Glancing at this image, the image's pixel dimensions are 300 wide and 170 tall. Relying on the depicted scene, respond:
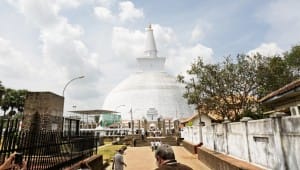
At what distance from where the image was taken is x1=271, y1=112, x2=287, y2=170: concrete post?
23.3 feet

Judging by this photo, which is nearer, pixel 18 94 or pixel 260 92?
pixel 260 92

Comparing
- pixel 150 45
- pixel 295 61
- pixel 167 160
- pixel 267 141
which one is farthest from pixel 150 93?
pixel 167 160

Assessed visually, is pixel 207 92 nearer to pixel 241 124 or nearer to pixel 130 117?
pixel 241 124

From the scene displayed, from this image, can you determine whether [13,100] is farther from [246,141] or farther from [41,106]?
[246,141]

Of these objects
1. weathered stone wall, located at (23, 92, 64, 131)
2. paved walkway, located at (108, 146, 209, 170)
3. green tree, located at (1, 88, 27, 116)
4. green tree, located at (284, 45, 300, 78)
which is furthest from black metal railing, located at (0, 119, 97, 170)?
green tree, located at (1, 88, 27, 116)

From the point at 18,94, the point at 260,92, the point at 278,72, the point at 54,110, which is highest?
the point at 18,94

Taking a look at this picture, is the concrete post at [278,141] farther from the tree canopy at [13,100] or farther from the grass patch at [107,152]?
the tree canopy at [13,100]

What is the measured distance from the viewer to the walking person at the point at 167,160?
3100 millimetres

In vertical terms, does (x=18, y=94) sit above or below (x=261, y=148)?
above

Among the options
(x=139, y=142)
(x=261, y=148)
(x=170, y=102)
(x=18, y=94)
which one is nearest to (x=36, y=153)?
(x=261, y=148)

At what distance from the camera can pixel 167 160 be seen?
3.19 m

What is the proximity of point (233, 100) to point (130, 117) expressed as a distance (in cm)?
4611

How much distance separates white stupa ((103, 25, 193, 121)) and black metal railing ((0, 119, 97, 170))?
53274 mm

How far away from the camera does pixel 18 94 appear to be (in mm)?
57625
